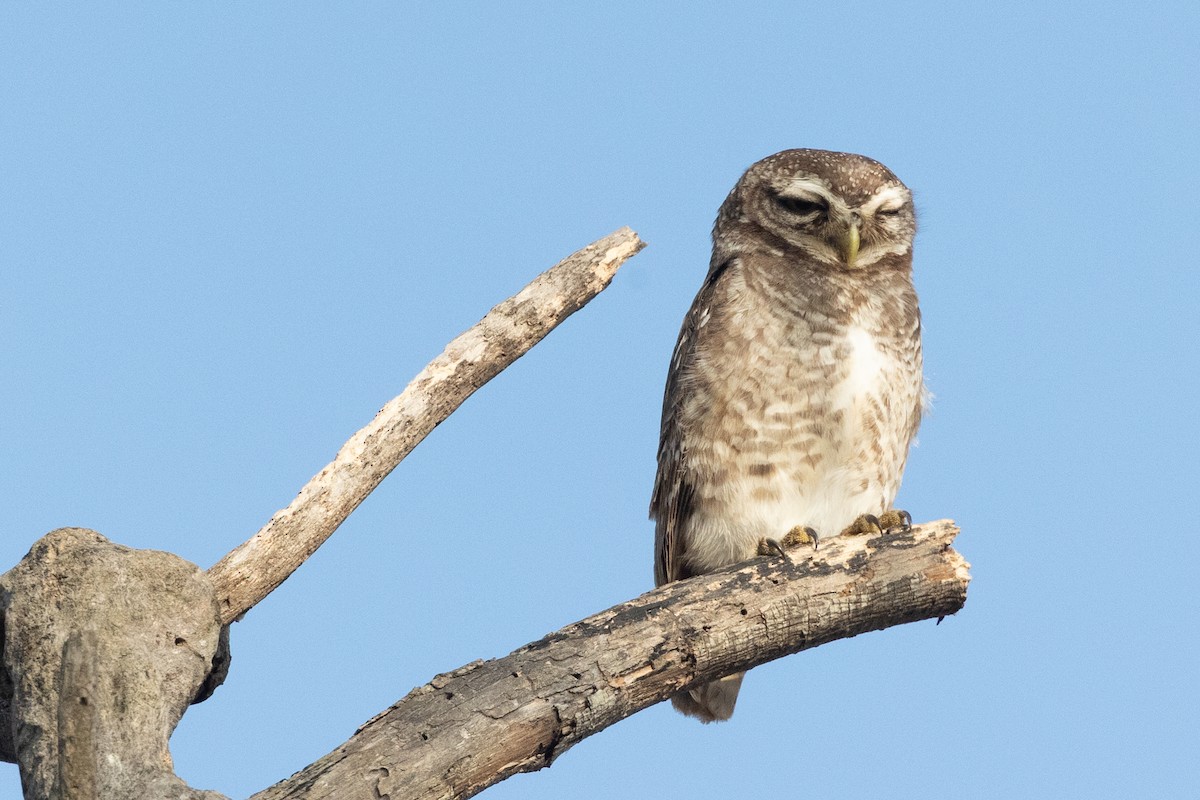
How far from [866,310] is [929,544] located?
1079mm

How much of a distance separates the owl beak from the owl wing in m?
0.48

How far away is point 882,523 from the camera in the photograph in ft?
16.5

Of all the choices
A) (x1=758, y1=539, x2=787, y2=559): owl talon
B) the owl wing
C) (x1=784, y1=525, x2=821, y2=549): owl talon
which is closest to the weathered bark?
the owl wing

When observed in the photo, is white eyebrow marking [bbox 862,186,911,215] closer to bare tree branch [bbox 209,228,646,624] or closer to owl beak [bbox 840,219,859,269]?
owl beak [bbox 840,219,859,269]

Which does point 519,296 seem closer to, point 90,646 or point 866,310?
point 866,310

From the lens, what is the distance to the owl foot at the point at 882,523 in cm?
499

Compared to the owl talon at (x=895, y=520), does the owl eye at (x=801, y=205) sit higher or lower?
higher

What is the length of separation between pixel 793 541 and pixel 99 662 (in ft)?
7.95

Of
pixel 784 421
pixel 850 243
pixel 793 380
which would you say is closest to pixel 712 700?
pixel 784 421

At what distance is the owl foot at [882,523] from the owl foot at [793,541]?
7.2 inches

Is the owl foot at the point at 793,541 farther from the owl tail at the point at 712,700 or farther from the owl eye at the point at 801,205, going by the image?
the owl eye at the point at 801,205

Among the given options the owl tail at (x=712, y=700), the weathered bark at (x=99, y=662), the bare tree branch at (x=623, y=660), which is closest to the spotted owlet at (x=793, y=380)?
the owl tail at (x=712, y=700)

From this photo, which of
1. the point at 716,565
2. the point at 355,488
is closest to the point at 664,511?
the point at 716,565

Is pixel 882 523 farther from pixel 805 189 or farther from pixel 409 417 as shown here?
pixel 409 417
